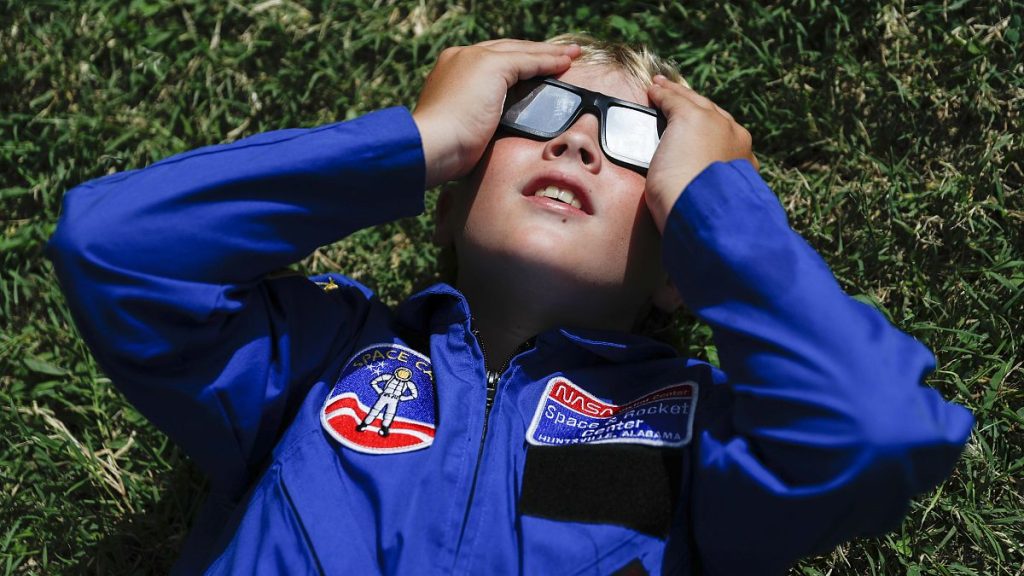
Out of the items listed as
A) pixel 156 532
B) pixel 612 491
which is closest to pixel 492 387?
pixel 612 491

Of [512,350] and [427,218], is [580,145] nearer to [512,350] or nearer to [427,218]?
[512,350]

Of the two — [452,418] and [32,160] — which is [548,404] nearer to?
[452,418]

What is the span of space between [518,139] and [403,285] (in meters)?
1.06

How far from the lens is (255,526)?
8.70ft

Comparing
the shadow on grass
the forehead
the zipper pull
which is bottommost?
the shadow on grass

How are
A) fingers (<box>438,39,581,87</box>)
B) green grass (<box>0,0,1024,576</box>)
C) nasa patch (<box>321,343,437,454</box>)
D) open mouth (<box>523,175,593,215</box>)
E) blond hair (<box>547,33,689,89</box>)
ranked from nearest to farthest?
1. nasa patch (<box>321,343,437,454</box>)
2. open mouth (<box>523,175,593,215</box>)
3. fingers (<box>438,39,581,87</box>)
4. blond hair (<box>547,33,689,89</box>)
5. green grass (<box>0,0,1024,576</box>)

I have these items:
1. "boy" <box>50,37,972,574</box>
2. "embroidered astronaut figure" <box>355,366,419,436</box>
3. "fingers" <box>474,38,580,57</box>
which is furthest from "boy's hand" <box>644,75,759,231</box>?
"embroidered astronaut figure" <box>355,366,419,436</box>

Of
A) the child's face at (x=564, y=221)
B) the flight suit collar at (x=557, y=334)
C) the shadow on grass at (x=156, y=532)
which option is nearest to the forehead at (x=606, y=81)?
the child's face at (x=564, y=221)

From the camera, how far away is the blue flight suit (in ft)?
7.43

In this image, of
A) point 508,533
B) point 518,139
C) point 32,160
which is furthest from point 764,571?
point 32,160

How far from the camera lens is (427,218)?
3.77 m

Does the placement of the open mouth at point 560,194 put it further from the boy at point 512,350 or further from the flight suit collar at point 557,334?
the flight suit collar at point 557,334

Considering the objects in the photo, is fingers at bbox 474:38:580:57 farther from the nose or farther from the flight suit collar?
the flight suit collar

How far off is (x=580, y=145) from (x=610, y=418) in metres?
0.79
